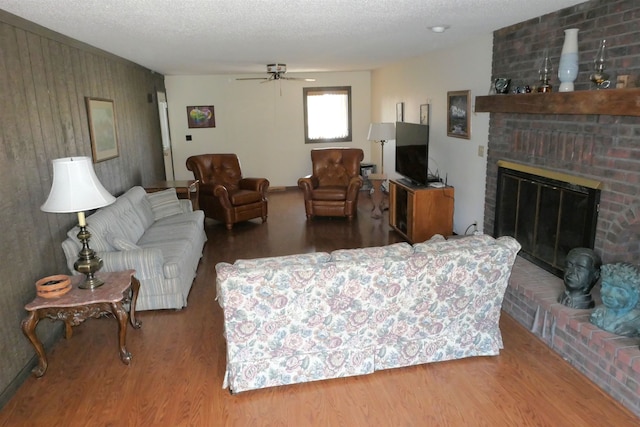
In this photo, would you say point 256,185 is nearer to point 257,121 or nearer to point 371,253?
point 257,121

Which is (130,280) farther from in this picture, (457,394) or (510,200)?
(510,200)

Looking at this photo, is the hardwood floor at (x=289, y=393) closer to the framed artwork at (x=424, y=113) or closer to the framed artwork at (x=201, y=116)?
the framed artwork at (x=424, y=113)

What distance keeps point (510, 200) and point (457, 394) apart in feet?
7.14

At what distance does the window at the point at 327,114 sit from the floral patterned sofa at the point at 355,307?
6.39 m

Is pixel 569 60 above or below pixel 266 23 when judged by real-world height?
below

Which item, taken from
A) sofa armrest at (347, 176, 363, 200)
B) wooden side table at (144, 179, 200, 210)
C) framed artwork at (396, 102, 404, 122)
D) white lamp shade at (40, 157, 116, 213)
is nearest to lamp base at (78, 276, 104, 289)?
white lamp shade at (40, 157, 116, 213)

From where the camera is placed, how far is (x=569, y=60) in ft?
10.2

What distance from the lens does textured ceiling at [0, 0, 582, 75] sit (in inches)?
110

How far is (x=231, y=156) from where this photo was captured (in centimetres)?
690

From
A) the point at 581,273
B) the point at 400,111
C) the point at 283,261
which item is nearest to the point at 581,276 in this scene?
the point at 581,273

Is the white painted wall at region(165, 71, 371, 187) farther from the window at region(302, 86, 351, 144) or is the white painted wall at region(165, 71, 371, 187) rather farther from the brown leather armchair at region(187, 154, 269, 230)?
the brown leather armchair at region(187, 154, 269, 230)

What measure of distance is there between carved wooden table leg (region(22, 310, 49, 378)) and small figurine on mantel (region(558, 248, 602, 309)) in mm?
3329

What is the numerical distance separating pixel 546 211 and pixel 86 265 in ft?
11.3

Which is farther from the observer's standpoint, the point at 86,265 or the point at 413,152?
the point at 413,152
